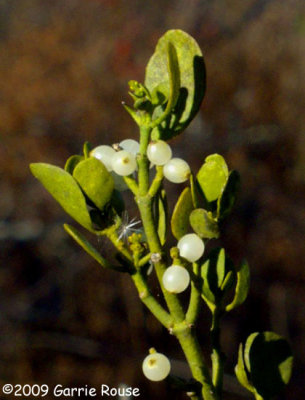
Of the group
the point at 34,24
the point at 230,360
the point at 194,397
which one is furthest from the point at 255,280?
the point at 194,397

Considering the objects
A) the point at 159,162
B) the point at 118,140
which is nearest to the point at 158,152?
the point at 159,162

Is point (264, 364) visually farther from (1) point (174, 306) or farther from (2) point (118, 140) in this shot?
(2) point (118, 140)

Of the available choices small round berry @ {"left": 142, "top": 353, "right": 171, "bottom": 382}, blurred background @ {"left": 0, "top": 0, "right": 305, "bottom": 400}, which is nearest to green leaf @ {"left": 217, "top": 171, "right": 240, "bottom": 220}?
small round berry @ {"left": 142, "top": 353, "right": 171, "bottom": 382}

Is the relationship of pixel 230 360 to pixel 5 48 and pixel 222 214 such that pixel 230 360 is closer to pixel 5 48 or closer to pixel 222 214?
pixel 5 48

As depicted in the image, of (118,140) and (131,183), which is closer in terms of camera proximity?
(131,183)

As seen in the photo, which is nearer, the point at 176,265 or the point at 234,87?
the point at 176,265

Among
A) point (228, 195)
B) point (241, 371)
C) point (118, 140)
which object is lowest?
point (241, 371)

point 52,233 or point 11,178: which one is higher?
point 11,178
